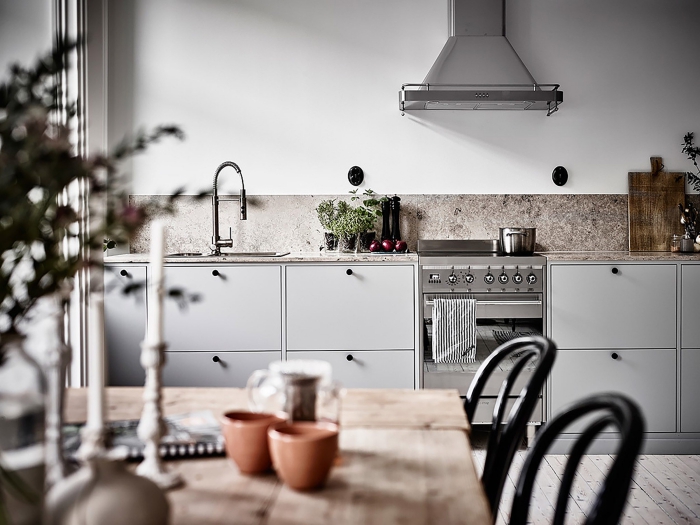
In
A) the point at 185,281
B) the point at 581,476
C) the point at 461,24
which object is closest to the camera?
the point at 581,476

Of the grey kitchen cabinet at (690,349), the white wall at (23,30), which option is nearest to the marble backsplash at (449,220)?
the grey kitchen cabinet at (690,349)

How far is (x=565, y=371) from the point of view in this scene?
3354 millimetres

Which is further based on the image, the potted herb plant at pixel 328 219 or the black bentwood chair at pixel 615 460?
the potted herb plant at pixel 328 219

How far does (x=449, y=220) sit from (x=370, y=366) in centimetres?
114

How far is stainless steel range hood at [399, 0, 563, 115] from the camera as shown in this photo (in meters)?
3.61

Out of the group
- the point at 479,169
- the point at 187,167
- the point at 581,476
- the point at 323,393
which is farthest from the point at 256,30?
the point at 323,393

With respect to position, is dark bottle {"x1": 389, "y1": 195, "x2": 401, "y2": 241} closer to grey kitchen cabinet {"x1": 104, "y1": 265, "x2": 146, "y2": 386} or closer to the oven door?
the oven door

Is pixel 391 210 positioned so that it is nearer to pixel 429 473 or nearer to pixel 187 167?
pixel 187 167

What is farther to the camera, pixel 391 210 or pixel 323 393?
pixel 391 210

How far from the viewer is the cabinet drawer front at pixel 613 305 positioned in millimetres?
3338

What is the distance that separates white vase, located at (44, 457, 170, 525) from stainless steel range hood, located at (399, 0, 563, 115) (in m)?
3.15

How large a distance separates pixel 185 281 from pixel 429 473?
8.17ft

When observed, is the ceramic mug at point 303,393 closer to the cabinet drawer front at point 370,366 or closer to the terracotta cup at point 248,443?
the terracotta cup at point 248,443

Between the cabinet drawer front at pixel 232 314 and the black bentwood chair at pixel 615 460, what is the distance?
7.60 feet
